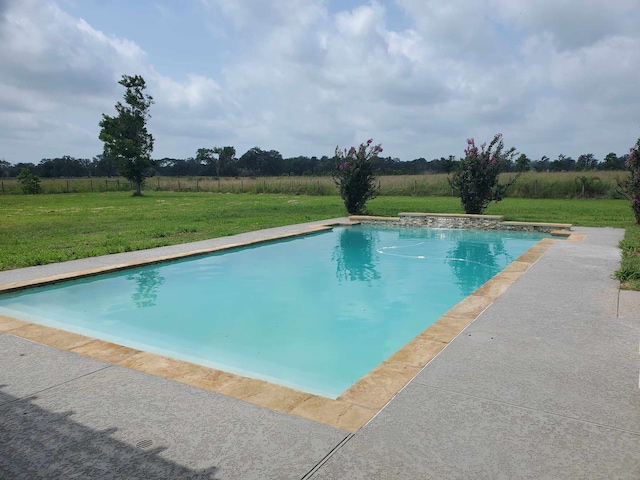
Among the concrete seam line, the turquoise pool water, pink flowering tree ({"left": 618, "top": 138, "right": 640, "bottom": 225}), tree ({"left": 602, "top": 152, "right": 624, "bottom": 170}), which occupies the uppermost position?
tree ({"left": 602, "top": 152, "right": 624, "bottom": 170})

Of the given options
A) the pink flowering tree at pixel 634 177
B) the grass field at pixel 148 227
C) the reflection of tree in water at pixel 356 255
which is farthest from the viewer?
the pink flowering tree at pixel 634 177

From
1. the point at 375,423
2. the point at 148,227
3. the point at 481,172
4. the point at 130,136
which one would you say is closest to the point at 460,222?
the point at 481,172

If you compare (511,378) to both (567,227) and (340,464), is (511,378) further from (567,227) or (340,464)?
(567,227)

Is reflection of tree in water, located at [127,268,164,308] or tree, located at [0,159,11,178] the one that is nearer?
reflection of tree in water, located at [127,268,164,308]

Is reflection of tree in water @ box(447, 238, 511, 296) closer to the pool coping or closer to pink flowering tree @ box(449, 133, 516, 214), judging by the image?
the pool coping

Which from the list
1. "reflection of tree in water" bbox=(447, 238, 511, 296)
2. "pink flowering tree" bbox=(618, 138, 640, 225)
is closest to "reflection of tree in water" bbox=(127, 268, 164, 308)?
"reflection of tree in water" bbox=(447, 238, 511, 296)

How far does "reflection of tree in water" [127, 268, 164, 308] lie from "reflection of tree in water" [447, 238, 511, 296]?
4.27 metres

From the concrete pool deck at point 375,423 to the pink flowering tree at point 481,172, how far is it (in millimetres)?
10279

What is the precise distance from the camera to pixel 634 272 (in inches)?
223

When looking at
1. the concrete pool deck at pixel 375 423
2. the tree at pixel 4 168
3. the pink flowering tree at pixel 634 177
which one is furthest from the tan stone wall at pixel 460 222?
the tree at pixel 4 168

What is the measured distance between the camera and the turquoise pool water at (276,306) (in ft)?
14.2

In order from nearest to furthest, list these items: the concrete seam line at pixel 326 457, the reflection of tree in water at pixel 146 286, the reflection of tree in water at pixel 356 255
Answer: the concrete seam line at pixel 326 457 < the reflection of tree in water at pixel 146 286 < the reflection of tree in water at pixel 356 255

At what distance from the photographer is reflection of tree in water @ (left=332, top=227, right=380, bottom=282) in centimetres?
758

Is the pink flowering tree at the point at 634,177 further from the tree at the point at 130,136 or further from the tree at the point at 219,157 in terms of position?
the tree at the point at 219,157
